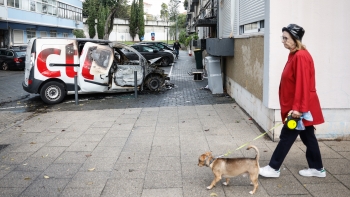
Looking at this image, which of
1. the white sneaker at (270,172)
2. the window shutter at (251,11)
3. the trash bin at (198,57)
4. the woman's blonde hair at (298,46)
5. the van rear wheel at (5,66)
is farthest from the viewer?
the van rear wheel at (5,66)

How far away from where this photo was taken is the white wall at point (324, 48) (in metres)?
6.25

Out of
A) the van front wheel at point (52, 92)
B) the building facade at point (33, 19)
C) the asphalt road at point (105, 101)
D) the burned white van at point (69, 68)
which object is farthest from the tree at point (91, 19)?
the van front wheel at point (52, 92)

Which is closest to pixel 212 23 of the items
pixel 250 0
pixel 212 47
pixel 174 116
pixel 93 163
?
pixel 212 47

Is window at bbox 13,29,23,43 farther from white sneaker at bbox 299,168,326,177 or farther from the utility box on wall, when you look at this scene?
white sneaker at bbox 299,168,326,177

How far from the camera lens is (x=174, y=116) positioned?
899 cm

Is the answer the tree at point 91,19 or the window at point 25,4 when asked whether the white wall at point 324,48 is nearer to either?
the window at point 25,4

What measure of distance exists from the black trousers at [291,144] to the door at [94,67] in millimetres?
8038

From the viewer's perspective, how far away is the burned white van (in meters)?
11.1

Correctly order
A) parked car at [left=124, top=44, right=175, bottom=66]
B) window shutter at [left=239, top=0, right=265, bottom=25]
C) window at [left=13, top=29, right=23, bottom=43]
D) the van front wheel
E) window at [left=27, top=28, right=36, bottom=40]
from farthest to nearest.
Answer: window at [left=27, top=28, right=36, bottom=40]
window at [left=13, top=29, right=23, bottom=43]
parked car at [left=124, top=44, right=175, bottom=66]
the van front wheel
window shutter at [left=239, top=0, right=265, bottom=25]

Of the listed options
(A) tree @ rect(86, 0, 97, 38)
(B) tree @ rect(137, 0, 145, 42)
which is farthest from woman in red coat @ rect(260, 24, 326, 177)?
(B) tree @ rect(137, 0, 145, 42)

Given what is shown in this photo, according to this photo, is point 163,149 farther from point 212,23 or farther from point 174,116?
point 212,23

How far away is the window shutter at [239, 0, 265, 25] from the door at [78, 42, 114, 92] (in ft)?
14.2

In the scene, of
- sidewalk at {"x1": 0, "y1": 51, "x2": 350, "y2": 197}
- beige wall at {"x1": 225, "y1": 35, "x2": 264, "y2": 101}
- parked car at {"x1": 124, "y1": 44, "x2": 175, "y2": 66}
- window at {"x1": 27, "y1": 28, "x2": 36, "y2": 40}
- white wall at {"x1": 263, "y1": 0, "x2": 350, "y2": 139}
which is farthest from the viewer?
window at {"x1": 27, "y1": 28, "x2": 36, "y2": 40}

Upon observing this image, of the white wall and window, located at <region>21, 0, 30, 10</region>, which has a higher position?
window, located at <region>21, 0, 30, 10</region>
